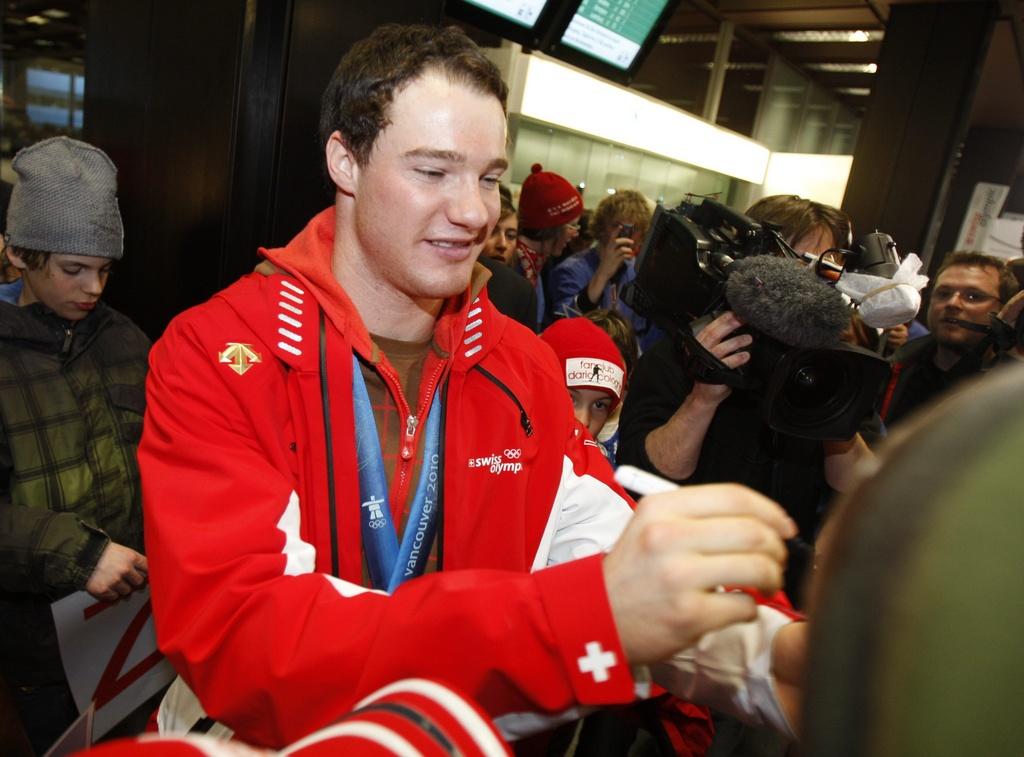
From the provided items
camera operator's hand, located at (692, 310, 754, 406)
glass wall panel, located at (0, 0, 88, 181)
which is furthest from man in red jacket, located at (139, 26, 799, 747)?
glass wall panel, located at (0, 0, 88, 181)

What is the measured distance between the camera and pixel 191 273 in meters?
2.03

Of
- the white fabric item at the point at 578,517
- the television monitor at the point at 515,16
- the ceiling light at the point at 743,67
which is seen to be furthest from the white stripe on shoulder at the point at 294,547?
the ceiling light at the point at 743,67

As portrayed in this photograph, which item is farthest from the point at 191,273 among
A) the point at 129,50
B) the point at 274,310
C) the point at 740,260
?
the point at 740,260

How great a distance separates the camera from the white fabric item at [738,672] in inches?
31.1

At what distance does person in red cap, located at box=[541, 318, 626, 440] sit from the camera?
2129mm

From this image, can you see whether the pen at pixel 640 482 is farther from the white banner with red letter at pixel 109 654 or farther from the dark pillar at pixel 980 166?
the dark pillar at pixel 980 166

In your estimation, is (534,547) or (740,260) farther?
(740,260)

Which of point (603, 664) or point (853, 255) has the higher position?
point (853, 255)

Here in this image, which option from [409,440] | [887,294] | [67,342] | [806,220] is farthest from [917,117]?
[67,342]

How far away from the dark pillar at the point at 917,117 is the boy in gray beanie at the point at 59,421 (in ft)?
16.3

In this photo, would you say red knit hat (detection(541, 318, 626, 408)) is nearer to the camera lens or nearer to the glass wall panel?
the camera lens

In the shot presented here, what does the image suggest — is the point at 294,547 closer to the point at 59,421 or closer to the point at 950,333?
the point at 59,421

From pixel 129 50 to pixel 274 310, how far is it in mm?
1677

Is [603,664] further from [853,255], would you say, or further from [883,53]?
[883,53]
